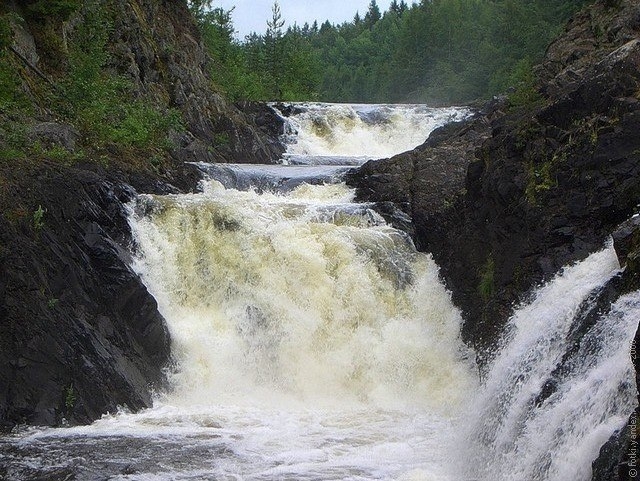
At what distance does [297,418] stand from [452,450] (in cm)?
315

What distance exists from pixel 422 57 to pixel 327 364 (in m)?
62.8

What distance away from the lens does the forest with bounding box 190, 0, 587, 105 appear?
4316 cm

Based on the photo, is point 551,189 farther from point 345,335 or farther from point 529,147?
point 345,335

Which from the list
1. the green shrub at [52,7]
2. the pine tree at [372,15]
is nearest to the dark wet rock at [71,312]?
the green shrub at [52,7]

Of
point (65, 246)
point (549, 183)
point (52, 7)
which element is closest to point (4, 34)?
point (52, 7)

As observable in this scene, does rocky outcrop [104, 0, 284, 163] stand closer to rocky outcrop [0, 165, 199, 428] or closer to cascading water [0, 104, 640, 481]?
cascading water [0, 104, 640, 481]

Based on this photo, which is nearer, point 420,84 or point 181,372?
point 181,372

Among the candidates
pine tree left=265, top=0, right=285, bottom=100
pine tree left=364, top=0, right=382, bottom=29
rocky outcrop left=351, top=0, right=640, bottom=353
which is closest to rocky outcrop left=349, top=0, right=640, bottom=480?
rocky outcrop left=351, top=0, right=640, bottom=353

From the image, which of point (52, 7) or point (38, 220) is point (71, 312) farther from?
point (52, 7)

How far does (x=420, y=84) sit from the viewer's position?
7181 centimetres

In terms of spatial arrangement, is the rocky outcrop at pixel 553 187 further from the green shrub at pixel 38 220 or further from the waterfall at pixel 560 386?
the green shrub at pixel 38 220

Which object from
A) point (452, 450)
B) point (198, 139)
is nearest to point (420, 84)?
point (198, 139)

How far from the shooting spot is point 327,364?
1488 centimetres

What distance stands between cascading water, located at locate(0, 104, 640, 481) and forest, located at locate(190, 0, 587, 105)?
19422 mm
